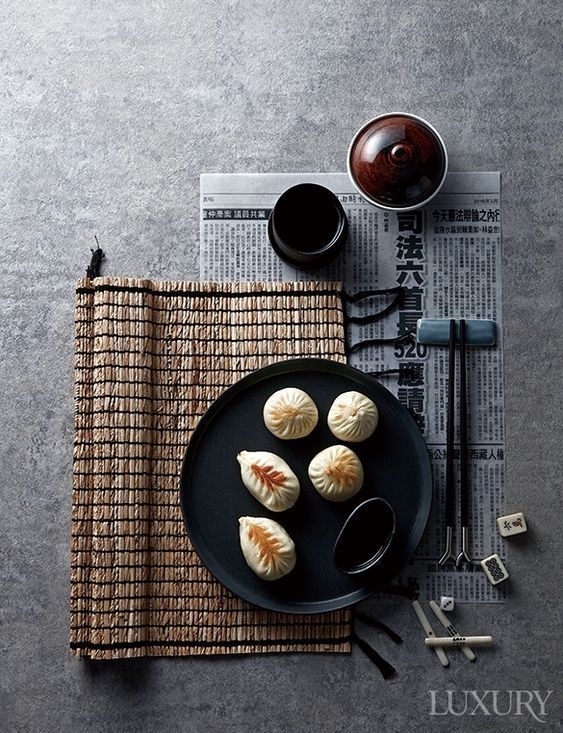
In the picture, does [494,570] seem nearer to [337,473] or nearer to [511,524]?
[511,524]

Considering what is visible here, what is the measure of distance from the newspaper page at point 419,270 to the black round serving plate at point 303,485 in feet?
0.20

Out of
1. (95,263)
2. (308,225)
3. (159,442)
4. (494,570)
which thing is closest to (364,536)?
(494,570)

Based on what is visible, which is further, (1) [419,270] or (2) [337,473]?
(1) [419,270]

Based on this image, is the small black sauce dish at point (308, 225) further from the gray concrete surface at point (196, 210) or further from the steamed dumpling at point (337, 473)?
the steamed dumpling at point (337, 473)

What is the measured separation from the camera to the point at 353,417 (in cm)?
96

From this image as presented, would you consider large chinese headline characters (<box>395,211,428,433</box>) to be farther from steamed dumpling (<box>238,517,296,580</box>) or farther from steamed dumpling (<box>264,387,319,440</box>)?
steamed dumpling (<box>238,517,296,580</box>)

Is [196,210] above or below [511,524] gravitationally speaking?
above

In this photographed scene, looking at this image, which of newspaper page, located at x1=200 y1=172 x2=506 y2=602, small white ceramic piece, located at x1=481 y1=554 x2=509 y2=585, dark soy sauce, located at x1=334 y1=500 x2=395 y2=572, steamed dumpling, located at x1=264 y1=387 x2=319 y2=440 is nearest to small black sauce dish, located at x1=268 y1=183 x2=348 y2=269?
newspaper page, located at x1=200 y1=172 x2=506 y2=602

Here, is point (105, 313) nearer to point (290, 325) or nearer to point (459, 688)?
point (290, 325)

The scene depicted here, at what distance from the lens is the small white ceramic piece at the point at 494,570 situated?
39.9 inches

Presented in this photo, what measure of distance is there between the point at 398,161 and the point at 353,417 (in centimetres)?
33

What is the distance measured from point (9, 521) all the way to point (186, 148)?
1.88 ft

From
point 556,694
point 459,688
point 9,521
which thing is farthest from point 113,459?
point 556,694

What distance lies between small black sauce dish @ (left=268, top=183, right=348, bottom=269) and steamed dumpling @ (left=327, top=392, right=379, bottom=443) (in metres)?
0.19
